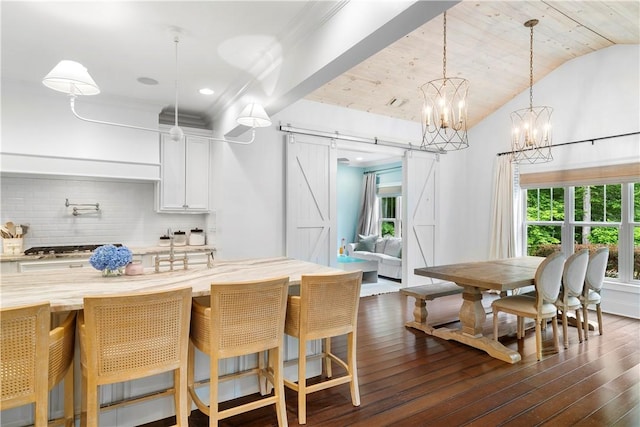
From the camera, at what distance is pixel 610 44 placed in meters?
4.76

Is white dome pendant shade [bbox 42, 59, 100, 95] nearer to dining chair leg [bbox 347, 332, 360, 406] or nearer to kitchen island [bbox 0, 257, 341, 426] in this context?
kitchen island [bbox 0, 257, 341, 426]

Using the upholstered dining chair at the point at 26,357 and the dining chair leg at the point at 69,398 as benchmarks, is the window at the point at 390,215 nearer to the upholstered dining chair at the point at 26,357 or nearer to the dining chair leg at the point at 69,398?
the dining chair leg at the point at 69,398

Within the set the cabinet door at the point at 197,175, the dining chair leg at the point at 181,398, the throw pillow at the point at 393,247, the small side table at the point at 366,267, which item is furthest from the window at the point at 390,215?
the dining chair leg at the point at 181,398

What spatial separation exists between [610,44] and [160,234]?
6.76 metres

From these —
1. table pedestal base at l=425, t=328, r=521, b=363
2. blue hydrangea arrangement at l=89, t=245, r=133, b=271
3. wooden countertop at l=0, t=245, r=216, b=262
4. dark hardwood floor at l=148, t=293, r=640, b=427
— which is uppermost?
blue hydrangea arrangement at l=89, t=245, r=133, b=271

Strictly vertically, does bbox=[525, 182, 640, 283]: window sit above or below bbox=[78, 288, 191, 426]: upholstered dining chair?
above

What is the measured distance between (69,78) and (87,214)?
2877 millimetres

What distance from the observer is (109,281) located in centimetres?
228

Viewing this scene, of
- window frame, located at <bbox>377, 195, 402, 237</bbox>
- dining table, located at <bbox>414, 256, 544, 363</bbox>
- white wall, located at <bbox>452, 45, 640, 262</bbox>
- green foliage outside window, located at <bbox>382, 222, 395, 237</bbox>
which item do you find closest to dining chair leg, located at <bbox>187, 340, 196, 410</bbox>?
dining table, located at <bbox>414, 256, 544, 363</bbox>

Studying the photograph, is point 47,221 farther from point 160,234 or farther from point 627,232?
point 627,232

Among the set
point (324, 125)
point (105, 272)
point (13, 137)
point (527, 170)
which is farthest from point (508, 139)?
point (13, 137)

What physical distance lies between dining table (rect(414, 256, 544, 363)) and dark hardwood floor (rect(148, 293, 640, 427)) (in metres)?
0.09

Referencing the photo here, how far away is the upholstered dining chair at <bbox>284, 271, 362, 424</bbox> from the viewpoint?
2236 mm

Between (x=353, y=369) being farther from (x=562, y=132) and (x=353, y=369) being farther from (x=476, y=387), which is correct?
(x=562, y=132)
